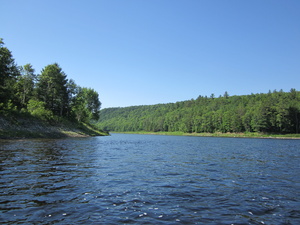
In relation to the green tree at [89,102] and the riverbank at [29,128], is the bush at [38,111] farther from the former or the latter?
the green tree at [89,102]

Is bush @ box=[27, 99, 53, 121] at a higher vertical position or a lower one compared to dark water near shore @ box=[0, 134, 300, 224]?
higher

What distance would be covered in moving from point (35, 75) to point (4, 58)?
3027 centimetres

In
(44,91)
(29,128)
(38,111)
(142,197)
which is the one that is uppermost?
(44,91)

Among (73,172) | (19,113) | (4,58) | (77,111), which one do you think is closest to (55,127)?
(19,113)

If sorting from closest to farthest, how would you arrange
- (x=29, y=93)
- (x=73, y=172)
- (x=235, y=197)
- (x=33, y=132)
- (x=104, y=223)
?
(x=104, y=223), (x=235, y=197), (x=73, y=172), (x=33, y=132), (x=29, y=93)

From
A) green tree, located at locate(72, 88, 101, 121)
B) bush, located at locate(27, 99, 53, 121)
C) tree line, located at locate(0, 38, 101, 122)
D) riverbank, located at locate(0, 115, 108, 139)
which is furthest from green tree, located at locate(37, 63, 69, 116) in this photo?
green tree, located at locate(72, 88, 101, 121)

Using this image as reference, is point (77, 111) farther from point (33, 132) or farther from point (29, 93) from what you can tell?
point (33, 132)

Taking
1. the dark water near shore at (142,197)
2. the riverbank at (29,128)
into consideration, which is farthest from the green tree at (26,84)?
the dark water near shore at (142,197)

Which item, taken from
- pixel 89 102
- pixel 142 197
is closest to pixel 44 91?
pixel 89 102

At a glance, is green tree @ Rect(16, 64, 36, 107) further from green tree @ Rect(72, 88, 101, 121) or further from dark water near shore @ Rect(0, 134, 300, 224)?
dark water near shore @ Rect(0, 134, 300, 224)

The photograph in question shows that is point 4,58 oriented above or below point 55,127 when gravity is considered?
above

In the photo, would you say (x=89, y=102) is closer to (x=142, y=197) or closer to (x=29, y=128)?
(x=29, y=128)

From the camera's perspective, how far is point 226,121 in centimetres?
17388

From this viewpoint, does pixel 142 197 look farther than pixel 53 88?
No
